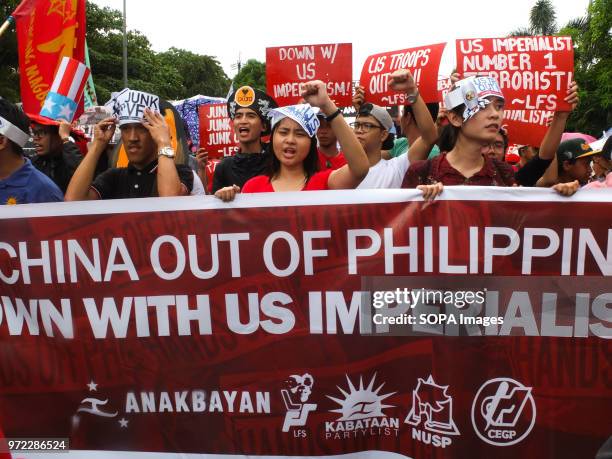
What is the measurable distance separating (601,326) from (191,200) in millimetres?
1951

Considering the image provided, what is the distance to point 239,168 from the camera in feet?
16.6

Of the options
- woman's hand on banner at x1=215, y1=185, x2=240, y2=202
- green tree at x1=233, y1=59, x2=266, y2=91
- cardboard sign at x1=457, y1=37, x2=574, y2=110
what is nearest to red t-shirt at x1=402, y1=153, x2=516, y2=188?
woman's hand on banner at x1=215, y1=185, x2=240, y2=202

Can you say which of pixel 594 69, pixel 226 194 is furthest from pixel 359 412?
pixel 594 69

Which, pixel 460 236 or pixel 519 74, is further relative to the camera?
pixel 519 74

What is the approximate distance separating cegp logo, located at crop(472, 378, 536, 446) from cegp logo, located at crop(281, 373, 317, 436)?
74 cm

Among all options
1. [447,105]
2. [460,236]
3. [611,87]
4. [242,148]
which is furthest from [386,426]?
[611,87]

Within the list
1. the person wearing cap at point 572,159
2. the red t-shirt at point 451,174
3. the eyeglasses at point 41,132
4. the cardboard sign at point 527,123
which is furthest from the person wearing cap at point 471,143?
the eyeglasses at point 41,132

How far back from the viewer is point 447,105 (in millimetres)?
3961

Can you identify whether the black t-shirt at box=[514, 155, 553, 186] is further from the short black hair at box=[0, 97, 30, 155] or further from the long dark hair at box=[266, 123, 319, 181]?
the short black hair at box=[0, 97, 30, 155]

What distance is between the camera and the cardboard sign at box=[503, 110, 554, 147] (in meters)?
5.12

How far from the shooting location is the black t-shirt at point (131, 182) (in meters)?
4.21

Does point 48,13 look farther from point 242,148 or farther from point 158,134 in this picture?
point 158,134

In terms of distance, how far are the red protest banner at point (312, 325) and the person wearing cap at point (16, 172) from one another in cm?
36

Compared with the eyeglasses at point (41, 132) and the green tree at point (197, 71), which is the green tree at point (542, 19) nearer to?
the green tree at point (197, 71)
